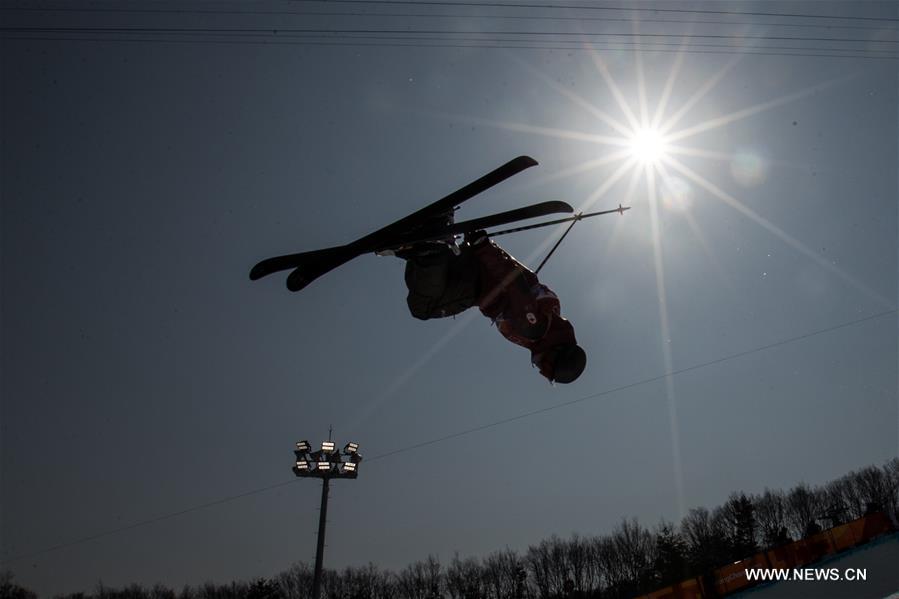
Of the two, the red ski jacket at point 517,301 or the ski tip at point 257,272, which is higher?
the ski tip at point 257,272

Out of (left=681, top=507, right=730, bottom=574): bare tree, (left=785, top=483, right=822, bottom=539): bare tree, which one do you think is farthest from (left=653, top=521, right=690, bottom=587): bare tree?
(left=785, top=483, right=822, bottom=539): bare tree

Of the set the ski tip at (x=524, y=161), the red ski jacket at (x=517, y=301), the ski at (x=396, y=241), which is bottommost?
the red ski jacket at (x=517, y=301)

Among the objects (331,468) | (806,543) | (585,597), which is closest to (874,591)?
(806,543)

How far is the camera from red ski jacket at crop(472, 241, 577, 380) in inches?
137

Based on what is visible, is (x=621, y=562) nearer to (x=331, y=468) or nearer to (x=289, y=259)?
(x=331, y=468)

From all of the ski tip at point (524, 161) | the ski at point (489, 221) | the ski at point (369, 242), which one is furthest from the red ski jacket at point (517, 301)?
the ski tip at point (524, 161)

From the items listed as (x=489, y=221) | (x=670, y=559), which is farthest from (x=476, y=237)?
(x=670, y=559)

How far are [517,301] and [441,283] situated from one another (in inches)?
23.4

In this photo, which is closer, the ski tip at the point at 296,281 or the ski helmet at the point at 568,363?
the ski tip at the point at 296,281

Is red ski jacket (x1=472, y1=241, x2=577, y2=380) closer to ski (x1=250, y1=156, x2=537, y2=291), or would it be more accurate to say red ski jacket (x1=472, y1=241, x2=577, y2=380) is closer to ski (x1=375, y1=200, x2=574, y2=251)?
ski (x1=375, y1=200, x2=574, y2=251)

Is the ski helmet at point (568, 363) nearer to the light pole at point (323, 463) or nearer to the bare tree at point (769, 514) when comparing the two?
the light pole at point (323, 463)

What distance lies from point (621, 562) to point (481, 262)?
182 ft

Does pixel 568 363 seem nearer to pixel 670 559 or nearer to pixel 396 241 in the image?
pixel 396 241

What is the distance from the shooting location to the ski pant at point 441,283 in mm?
3234
